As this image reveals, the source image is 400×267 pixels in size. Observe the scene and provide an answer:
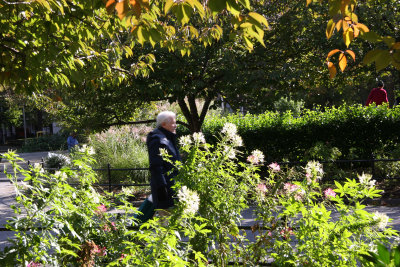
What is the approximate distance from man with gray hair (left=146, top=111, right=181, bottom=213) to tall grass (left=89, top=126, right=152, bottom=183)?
6.06 m

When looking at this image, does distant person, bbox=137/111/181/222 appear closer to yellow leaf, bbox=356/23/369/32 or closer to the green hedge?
yellow leaf, bbox=356/23/369/32

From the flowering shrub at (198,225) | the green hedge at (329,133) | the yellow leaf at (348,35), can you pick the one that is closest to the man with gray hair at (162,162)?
the flowering shrub at (198,225)

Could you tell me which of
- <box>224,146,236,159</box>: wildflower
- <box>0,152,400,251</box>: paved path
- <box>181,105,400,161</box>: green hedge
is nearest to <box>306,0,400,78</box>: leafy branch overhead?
<box>224,146,236,159</box>: wildflower

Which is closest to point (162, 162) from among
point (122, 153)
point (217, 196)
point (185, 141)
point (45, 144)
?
point (185, 141)

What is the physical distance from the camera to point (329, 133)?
10.6 m

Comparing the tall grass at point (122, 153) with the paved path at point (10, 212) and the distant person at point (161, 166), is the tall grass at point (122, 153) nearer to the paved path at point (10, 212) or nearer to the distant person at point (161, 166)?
the paved path at point (10, 212)

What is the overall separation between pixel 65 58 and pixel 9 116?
40928mm

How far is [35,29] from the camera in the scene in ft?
19.6

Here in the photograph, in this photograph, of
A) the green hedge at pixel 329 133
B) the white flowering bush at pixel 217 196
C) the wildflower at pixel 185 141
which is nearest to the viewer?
the white flowering bush at pixel 217 196

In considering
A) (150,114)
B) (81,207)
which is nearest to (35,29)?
(81,207)

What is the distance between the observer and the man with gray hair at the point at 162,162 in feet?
15.8

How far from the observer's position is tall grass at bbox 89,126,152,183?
1165 cm

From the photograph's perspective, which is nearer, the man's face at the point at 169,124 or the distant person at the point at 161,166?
the distant person at the point at 161,166

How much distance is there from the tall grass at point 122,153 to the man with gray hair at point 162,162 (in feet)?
19.9
